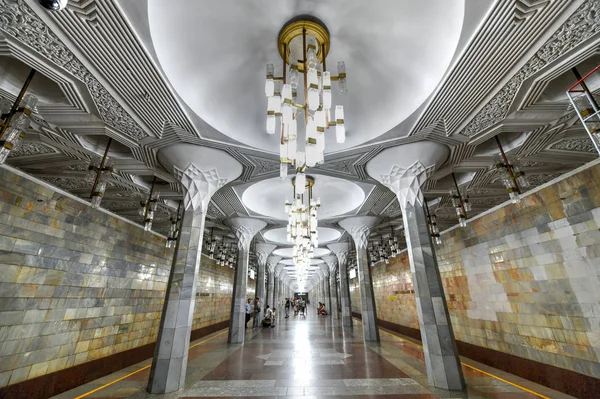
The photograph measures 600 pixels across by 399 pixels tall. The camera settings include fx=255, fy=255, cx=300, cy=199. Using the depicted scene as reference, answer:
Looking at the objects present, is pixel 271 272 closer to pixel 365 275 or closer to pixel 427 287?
pixel 365 275

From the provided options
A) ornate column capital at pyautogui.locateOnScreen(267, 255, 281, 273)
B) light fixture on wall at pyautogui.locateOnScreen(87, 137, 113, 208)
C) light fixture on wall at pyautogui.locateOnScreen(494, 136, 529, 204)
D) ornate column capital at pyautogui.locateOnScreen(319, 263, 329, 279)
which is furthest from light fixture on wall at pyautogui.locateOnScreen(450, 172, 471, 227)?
ornate column capital at pyautogui.locateOnScreen(319, 263, 329, 279)

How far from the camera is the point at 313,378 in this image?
5.86 meters

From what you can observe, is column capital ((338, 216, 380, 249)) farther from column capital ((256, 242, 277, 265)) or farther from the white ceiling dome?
column capital ((256, 242, 277, 265))

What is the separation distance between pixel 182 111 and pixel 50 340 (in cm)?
626

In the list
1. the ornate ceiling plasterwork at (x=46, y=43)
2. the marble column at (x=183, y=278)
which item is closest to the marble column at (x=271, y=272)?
the marble column at (x=183, y=278)

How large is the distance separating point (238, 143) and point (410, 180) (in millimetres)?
4268

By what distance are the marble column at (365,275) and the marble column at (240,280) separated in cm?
426

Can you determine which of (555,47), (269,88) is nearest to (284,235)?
(269,88)

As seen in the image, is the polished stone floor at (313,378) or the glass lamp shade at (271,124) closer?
the glass lamp shade at (271,124)

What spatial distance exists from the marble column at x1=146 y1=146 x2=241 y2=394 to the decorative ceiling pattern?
0.73 m

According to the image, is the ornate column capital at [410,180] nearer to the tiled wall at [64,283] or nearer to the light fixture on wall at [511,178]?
the light fixture on wall at [511,178]

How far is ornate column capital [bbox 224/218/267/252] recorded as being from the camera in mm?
11531

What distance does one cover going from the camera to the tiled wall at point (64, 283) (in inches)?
208

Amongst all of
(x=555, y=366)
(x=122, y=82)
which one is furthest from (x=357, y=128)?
(x=555, y=366)
